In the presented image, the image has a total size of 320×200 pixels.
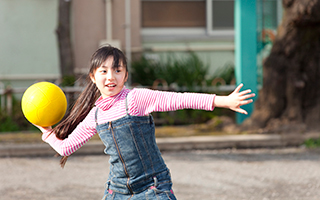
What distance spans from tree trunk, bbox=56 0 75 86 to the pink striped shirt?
29.5 feet

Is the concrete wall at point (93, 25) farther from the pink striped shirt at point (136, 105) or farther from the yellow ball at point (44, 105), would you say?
the pink striped shirt at point (136, 105)

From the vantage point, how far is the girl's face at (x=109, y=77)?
272 cm

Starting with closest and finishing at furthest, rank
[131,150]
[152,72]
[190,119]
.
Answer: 1. [131,150]
2. [190,119]
3. [152,72]

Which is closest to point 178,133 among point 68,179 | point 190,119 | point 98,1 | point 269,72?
point 190,119

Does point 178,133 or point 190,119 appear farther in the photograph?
point 190,119

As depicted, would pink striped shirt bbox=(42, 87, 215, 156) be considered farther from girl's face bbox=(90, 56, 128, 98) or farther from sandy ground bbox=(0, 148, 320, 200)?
sandy ground bbox=(0, 148, 320, 200)

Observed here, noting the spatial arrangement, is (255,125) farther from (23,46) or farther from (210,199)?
(23,46)

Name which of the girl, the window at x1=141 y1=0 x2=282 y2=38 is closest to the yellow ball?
the girl

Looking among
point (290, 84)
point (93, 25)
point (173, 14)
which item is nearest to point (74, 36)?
point (93, 25)

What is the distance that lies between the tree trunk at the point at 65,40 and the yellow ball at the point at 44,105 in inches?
342

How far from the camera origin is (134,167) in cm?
270

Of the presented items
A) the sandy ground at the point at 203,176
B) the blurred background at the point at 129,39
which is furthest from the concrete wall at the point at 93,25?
the sandy ground at the point at 203,176

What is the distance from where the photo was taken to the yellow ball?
9.94ft

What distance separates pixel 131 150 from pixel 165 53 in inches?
395
